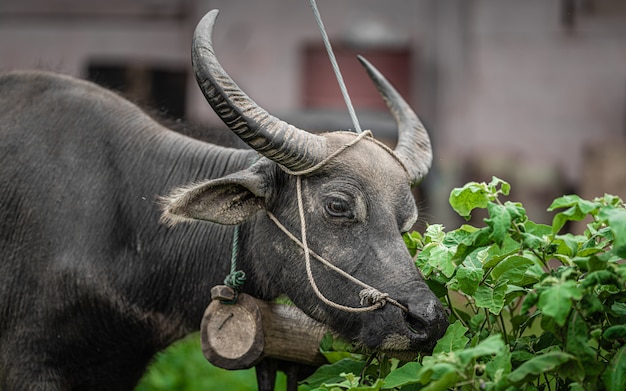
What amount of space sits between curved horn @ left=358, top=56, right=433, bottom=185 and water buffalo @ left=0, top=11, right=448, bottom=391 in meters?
0.01

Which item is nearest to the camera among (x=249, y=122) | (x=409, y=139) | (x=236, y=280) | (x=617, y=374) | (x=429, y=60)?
(x=617, y=374)

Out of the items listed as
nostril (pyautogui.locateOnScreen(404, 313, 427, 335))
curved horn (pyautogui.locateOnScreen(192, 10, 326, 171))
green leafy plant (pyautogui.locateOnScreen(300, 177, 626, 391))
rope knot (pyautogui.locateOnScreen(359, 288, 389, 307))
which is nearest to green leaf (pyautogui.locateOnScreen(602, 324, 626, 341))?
green leafy plant (pyautogui.locateOnScreen(300, 177, 626, 391))

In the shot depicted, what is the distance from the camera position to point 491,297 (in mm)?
3621

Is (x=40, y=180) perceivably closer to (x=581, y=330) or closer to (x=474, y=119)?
(x=581, y=330)

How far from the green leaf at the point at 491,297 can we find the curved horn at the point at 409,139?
0.90 metres

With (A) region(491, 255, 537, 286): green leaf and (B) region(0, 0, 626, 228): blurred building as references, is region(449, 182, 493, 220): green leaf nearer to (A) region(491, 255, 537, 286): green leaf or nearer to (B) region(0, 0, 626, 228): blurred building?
(A) region(491, 255, 537, 286): green leaf

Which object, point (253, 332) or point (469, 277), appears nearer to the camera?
point (469, 277)

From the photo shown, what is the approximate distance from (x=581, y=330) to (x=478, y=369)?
382 mm

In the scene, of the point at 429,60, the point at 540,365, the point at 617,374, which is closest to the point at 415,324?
the point at 540,365

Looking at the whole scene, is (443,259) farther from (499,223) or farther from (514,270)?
(499,223)

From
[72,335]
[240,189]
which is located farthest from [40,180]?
[240,189]

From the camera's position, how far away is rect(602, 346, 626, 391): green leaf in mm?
3082

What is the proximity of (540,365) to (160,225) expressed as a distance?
216 centimetres

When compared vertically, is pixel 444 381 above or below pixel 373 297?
above
